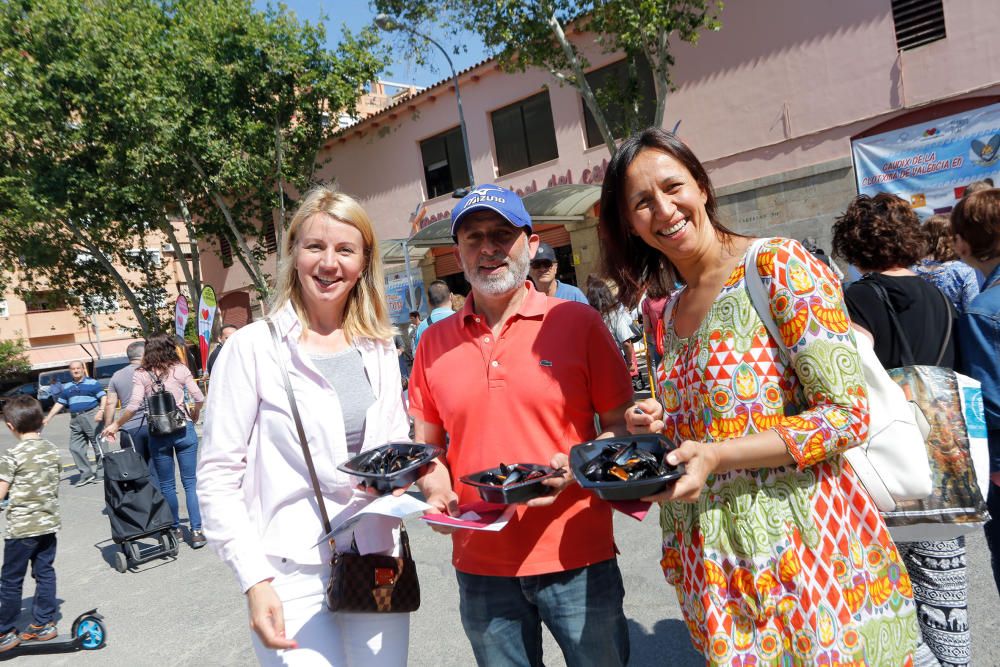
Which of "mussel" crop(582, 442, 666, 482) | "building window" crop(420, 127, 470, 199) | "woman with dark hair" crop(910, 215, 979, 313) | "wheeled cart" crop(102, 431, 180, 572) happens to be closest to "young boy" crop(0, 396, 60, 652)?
"wheeled cart" crop(102, 431, 180, 572)

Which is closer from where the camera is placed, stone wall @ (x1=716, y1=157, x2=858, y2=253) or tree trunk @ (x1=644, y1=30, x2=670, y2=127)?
tree trunk @ (x1=644, y1=30, x2=670, y2=127)

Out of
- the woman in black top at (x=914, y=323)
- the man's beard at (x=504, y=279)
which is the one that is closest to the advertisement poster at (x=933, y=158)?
the woman in black top at (x=914, y=323)

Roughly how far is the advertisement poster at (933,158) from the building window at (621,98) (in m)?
3.88

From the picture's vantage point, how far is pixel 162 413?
21.3ft

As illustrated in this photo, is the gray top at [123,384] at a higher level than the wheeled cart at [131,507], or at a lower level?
higher

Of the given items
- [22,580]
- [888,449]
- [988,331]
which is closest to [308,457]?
[888,449]

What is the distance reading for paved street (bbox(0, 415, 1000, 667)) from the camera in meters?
3.39

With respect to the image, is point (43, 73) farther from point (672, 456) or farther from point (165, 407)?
point (672, 456)

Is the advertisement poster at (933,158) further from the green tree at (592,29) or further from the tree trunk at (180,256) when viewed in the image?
the tree trunk at (180,256)

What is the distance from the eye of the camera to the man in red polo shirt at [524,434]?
1944 millimetres

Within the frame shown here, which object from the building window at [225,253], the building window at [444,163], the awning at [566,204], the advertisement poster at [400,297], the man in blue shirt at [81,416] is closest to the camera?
the man in blue shirt at [81,416]

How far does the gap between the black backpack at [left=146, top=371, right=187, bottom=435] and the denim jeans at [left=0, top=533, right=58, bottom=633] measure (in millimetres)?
1877

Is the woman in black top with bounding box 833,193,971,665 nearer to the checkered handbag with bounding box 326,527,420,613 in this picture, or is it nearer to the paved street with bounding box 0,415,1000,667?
the paved street with bounding box 0,415,1000,667

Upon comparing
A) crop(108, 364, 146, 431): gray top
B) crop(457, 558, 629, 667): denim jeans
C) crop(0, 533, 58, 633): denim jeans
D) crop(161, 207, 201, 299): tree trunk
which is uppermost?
crop(161, 207, 201, 299): tree trunk
